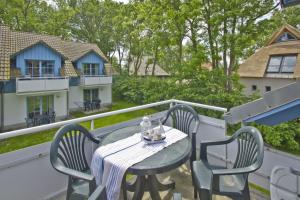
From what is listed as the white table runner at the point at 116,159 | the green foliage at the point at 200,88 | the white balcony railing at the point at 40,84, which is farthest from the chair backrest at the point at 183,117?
the white balcony railing at the point at 40,84

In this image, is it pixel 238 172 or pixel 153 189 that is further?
pixel 153 189

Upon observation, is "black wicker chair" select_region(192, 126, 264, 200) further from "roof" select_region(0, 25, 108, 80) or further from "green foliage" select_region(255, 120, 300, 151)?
"roof" select_region(0, 25, 108, 80)

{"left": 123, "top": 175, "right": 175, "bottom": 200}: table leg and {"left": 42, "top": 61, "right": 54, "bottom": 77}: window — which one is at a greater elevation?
{"left": 42, "top": 61, "right": 54, "bottom": 77}: window

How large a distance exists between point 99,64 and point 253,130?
1302 centimetres

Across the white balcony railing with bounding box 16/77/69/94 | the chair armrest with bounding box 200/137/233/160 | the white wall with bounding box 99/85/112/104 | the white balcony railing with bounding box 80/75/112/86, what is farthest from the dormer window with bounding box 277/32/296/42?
the chair armrest with bounding box 200/137/233/160

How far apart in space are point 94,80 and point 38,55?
3.65 metres

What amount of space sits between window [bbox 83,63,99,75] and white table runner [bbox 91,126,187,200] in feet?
38.9

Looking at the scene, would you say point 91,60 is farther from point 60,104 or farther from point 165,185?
point 165,185

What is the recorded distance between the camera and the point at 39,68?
406 inches

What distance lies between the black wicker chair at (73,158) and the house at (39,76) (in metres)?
8.52

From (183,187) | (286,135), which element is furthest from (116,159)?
(286,135)

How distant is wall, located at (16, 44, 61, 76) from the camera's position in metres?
9.47

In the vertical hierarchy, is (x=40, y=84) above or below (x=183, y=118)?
above

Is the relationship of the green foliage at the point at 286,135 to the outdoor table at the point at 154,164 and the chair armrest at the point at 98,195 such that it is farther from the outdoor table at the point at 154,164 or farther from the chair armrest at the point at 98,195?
the chair armrest at the point at 98,195
